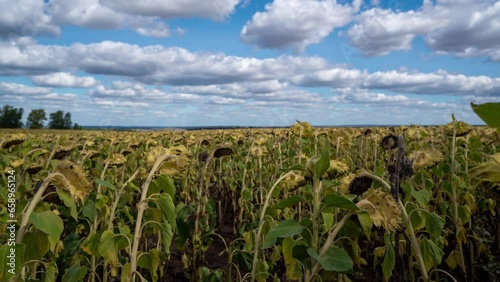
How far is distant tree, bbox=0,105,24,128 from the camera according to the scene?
80250mm

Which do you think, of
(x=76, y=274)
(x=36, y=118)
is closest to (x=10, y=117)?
(x=36, y=118)

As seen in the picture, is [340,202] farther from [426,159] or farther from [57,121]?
[57,121]

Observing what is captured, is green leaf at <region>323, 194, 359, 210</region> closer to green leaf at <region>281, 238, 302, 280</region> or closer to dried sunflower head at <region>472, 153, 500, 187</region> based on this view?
green leaf at <region>281, 238, 302, 280</region>

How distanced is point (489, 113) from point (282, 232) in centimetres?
108

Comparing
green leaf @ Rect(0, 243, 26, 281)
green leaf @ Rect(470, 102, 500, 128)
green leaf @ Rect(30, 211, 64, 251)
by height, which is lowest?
green leaf @ Rect(0, 243, 26, 281)

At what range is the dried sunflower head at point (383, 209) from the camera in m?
1.60

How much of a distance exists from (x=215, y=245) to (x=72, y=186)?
13.2 feet

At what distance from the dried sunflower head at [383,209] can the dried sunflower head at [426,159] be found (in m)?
0.47

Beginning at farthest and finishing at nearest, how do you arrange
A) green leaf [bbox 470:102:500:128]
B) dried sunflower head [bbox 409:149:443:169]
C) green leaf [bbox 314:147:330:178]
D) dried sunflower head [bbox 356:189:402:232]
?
dried sunflower head [bbox 409:149:443:169] < green leaf [bbox 314:147:330:178] < dried sunflower head [bbox 356:189:402:232] < green leaf [bbox 470:102:500:128]

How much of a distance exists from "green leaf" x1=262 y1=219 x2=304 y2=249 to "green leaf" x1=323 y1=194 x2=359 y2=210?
16cm

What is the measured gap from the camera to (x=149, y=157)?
89.6 inches

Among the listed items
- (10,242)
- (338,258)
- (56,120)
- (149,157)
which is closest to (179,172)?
(149,157)

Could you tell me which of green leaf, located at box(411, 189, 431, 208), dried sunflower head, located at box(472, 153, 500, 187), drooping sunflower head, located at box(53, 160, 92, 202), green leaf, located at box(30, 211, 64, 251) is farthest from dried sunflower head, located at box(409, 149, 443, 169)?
green leaf, located at box(30, 211, 64, 251)

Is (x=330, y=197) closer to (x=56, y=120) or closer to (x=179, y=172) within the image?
(x=179, y=172)
